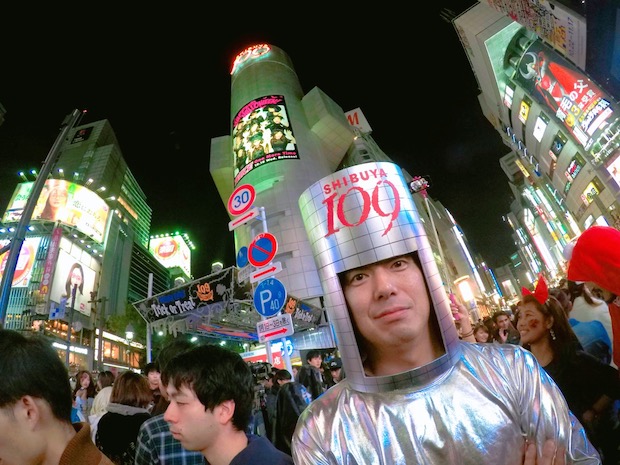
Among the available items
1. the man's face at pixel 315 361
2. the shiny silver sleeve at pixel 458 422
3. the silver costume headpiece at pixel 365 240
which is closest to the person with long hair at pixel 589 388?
the shiny silver sleeve at pixel 458 422

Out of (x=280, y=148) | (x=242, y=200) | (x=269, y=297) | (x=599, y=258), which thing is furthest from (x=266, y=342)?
(x=280, y=148)

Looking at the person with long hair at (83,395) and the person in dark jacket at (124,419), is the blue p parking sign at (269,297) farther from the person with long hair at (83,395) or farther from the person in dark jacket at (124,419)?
the person with long hair at (83,395)

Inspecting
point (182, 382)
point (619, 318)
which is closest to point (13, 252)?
point (182, 382)

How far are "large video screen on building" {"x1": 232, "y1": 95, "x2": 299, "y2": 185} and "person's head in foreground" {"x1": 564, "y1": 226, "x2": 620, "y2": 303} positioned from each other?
1219 inches

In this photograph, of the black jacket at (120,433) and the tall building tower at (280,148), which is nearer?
the black jacket at (120,433)

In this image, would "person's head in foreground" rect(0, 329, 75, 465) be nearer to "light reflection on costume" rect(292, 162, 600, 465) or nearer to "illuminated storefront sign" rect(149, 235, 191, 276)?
"light reflection on costume" rect(292, 162, 600, 465)

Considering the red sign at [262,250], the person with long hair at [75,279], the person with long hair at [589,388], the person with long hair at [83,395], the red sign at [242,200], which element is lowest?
the person with long hair at [589,388]

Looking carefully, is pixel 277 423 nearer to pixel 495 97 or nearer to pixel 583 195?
pixel 583 195

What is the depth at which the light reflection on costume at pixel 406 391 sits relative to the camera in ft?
4.59

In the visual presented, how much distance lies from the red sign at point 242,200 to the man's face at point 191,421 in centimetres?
664

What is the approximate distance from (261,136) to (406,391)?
34.4 m

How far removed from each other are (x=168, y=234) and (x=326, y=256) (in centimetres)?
8198

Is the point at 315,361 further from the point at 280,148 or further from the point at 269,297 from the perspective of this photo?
the point at 280,148

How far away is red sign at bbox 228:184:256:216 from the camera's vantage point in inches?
342
